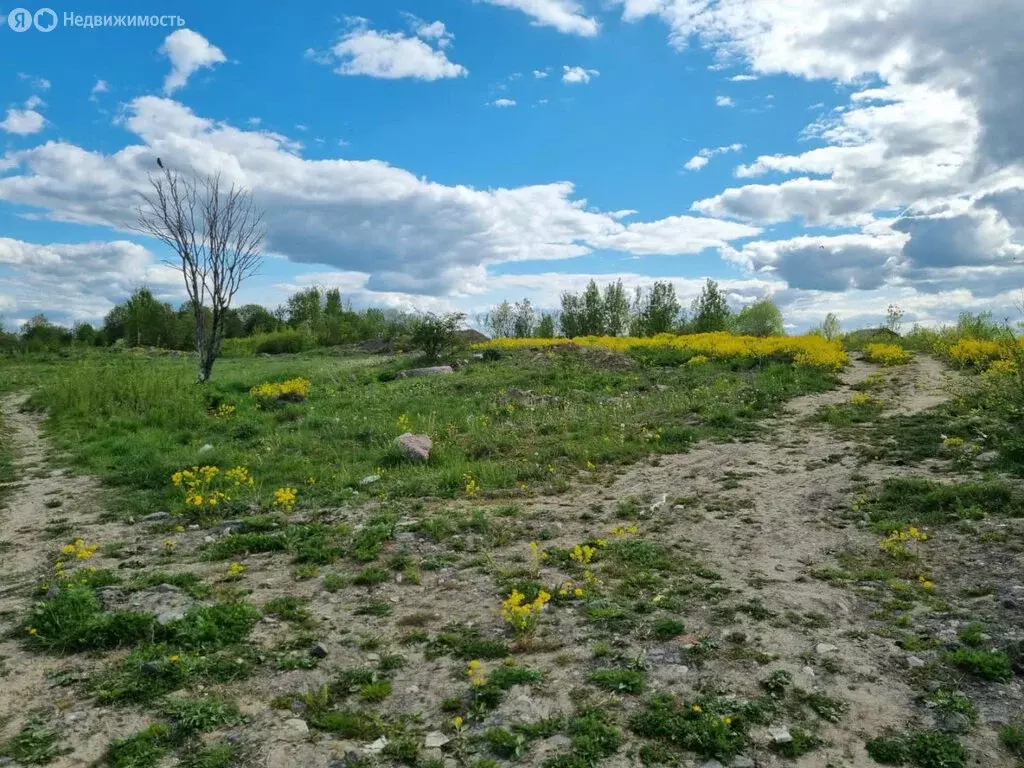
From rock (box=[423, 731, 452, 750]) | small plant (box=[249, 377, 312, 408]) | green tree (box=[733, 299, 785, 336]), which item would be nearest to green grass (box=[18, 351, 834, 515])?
small plant (box=[249, 377, 312, 408])

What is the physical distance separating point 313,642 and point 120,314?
6753 centimetres

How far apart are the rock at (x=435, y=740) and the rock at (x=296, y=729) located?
2.25 ft

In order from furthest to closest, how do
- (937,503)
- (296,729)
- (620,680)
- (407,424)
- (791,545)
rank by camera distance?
(407,424), (937,503), (791,545), (620,680), (296,729)

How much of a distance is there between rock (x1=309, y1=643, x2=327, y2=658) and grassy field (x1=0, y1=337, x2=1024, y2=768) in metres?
0.06

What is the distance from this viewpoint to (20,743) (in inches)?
147

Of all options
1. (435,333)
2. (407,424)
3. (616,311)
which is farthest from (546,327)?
(407,424)

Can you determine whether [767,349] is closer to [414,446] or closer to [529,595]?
[414,446]

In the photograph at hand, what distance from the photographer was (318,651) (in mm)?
4730

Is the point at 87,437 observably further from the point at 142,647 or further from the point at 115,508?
the point at 142,647

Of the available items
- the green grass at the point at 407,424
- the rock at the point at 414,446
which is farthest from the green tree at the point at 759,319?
the rock at the point at 414,446

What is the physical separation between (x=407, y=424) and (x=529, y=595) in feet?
24.7

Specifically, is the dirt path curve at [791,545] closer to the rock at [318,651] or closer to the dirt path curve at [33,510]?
the rock at [318,651]

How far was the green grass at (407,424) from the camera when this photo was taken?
9.74 meters

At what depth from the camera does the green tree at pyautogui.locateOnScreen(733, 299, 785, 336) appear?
44.9 m
